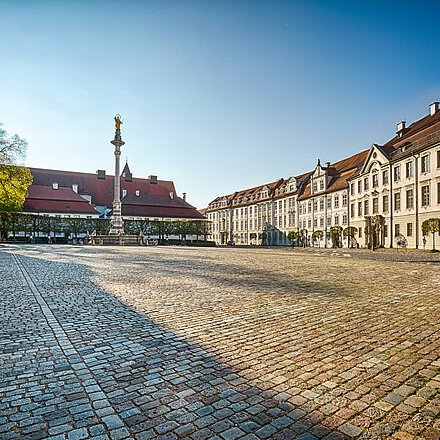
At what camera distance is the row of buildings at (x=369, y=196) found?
35875 millimetres

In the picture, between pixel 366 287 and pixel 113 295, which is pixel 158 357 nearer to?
pixel 113 295

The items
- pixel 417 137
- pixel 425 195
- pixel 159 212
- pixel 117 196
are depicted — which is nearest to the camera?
pixel 425 195

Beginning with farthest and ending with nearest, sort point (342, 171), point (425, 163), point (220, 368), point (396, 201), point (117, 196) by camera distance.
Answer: point (342, 171)
point (117, 196)
point (396, 201)
point (425, 163)
point (220, 368)

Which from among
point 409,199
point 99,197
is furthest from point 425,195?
point 99,197

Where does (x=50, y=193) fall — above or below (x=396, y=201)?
above

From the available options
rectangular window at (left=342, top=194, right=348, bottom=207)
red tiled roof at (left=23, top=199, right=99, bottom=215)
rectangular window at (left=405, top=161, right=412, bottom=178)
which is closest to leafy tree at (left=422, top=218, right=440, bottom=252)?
rectangular window at (left=405, top=161, right=412, bottom=178)

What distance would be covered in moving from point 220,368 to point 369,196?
45.9m

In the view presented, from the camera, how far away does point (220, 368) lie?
153 inches

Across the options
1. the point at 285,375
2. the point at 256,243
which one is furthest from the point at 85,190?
the point at 285,375

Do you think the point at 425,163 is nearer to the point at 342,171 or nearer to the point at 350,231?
the point at 350,231

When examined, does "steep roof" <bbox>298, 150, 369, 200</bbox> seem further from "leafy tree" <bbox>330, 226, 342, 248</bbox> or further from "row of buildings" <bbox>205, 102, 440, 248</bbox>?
"leafy tree" <bbox>330, 226, 342, 248</bbox>

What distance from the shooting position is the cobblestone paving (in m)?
2.80

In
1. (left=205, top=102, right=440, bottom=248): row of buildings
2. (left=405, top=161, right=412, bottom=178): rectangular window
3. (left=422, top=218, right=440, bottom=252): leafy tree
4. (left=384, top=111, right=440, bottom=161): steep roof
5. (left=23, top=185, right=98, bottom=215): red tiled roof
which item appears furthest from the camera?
(left=23, top=185, right=98, bottom=215): red tiled roof

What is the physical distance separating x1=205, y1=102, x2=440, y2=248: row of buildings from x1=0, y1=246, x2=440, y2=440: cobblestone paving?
3260cm
